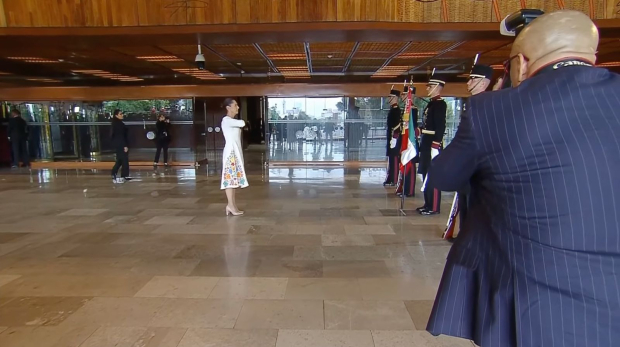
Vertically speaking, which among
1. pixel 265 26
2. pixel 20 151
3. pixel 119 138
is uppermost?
pixel 265 26

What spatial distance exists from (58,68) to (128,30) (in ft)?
22.4

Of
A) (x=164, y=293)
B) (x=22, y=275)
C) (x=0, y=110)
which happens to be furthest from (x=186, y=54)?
(x=0, y=110)

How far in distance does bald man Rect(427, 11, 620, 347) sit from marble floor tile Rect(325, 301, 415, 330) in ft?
5.68

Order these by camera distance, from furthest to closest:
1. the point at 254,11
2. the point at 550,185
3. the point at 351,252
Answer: the point at 254,11 → the point at 351,252 → the point at 550,185

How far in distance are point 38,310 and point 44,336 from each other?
0.49 metres

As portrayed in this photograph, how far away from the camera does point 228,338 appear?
2.66m

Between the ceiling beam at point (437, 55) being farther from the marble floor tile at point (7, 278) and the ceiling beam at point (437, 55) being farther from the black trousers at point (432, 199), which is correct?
the marble floor tile at point (7, 278)

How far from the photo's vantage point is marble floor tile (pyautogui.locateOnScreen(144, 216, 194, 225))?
5.77 metres

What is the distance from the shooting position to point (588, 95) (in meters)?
0.97

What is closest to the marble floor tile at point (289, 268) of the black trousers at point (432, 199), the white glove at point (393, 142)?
the black trousers at point (432, 199)

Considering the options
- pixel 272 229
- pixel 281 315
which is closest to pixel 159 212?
pixel 272 229

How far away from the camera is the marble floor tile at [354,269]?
3740 millimetres

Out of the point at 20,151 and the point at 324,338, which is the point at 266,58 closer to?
the point at 324,338

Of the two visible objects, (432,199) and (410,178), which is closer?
(432,199)
